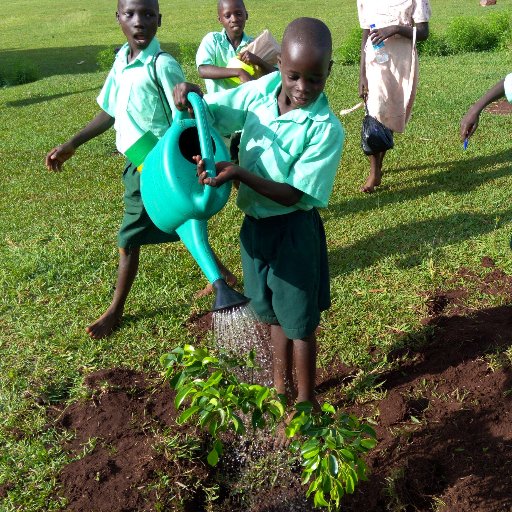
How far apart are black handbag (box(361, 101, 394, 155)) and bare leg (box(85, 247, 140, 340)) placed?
2.38m

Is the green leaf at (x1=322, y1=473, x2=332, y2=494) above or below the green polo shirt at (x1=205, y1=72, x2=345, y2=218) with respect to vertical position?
below

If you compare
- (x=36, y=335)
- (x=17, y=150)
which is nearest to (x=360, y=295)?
(x=36, y=335)

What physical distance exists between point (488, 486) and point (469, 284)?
1548 millimetres

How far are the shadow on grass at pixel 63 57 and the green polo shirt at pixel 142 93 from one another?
10.8m

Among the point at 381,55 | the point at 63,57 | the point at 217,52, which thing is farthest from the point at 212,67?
the point at 63,57

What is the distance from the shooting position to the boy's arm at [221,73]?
4.08m

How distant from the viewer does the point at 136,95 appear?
3.10 metres

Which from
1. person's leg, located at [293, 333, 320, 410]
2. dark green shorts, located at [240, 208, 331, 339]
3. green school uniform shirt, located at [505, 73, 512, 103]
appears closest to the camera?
dark green shorts, located at [240, 208, 331, 339]

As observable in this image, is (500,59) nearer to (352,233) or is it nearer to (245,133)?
(352,233)

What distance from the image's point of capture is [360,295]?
3.85m

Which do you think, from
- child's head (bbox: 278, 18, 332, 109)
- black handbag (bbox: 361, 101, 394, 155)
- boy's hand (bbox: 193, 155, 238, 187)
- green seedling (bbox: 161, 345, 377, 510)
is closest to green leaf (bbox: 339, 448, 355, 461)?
green seedling (bbox: 161, 345, 377, 510)

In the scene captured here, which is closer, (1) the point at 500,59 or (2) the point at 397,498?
(2) the point at 397,498

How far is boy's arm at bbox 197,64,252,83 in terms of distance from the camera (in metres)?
4.08

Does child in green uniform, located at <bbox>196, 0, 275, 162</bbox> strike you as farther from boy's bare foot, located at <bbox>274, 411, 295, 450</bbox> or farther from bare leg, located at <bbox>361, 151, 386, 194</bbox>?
boy's bare foot, located at <bbox>274, 411, 295, 450</bbox>
